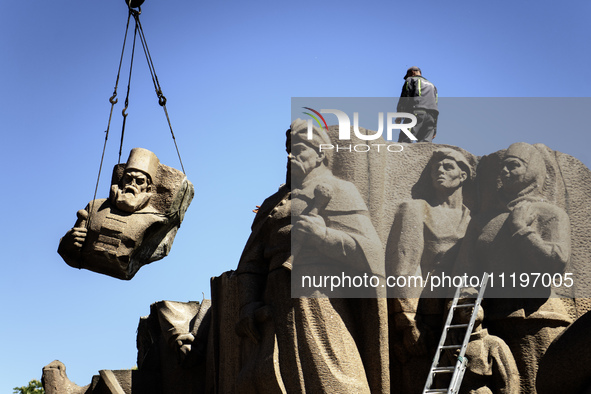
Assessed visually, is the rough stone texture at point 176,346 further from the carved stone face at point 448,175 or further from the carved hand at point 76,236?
the carved stone face at point 448,175

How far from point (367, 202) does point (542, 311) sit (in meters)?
1.90

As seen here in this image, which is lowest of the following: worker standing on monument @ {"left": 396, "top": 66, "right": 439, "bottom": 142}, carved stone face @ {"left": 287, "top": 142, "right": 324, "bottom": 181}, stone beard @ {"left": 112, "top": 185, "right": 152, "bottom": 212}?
carved stone face @ {"left": 287, "top": 142, "right": 324, "bottom": 181}

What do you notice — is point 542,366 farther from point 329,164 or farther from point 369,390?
point 329,164

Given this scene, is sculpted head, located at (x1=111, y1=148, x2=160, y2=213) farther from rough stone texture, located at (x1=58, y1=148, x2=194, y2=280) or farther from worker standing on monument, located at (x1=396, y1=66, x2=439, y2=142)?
worker standing on monument, located at (x1=396, y1=66, x2=439, y2=142)

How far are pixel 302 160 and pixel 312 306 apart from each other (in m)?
1.46

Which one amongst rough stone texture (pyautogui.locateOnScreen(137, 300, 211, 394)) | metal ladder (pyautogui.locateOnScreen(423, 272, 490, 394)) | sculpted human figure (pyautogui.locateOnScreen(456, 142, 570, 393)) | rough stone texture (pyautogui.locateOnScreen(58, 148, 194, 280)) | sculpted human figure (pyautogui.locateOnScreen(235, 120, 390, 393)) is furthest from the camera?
rough stone texture (pyautogui.locateOnScreen(137, 300, 211, 394))

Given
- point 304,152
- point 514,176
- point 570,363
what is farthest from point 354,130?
point 570,363

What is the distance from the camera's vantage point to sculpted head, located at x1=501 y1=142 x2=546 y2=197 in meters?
9.42

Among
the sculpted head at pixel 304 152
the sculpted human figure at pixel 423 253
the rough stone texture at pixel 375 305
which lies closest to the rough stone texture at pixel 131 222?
the rough stone texture at pixel 375 305

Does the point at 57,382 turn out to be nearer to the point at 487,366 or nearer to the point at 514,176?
the point at 487,366

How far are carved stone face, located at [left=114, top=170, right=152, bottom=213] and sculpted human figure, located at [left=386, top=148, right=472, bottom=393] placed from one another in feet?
9.76

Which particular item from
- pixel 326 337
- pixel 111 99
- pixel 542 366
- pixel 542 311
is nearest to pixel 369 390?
pixel 326 337

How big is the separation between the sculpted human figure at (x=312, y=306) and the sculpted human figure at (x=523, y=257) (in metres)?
0.93

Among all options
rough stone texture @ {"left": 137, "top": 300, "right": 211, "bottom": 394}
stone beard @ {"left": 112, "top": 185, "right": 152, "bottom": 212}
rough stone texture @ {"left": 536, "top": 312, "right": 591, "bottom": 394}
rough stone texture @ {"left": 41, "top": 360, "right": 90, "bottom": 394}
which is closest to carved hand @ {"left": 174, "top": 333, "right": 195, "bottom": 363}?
rough stone texture @ {"left": 137, "top": 300, "right": 211, "bottom": 394}
